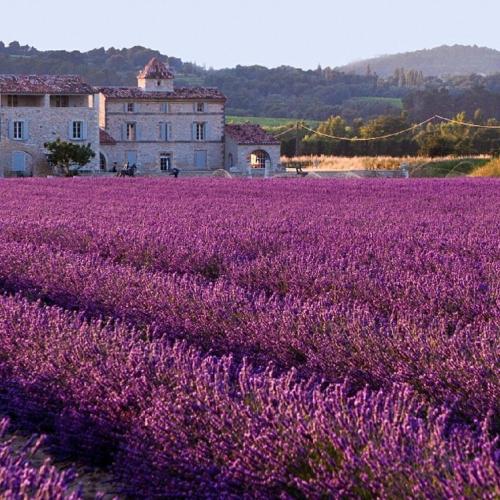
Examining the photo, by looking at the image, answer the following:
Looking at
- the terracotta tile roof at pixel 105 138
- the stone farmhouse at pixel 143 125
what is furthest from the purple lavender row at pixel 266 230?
the terracotta tile roof at pixel 105 138

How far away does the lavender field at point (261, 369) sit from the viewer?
2473mm

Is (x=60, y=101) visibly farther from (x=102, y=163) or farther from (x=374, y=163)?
(x=374, y=163)

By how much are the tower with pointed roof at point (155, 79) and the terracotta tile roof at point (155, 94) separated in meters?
0.46

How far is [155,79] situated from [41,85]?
6986mm

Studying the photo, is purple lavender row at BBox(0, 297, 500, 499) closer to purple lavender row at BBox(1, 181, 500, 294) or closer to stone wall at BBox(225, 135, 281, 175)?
purple lavender row at BBox(1, 181, 500, 294)

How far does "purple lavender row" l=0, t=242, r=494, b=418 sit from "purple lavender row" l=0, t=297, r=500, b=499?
0.33m

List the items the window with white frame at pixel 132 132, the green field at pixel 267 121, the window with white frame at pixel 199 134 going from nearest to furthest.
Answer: the window with white frame at pixel 132 132, the window with white frame at pixel 199 134, the green field at pixel 267 121

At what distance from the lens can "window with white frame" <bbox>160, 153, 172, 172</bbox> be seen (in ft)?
162

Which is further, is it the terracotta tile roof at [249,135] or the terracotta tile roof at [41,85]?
the terracotta tile roof at [249,135]

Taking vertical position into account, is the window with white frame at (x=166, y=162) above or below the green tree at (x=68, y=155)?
below

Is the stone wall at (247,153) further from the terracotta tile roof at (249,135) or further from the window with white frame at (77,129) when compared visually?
the window with white frame at (77,129)

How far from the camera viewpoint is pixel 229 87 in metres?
120

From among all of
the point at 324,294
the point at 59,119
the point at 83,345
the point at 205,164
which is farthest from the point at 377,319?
the point at 205,164

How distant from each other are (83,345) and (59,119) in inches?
1670
